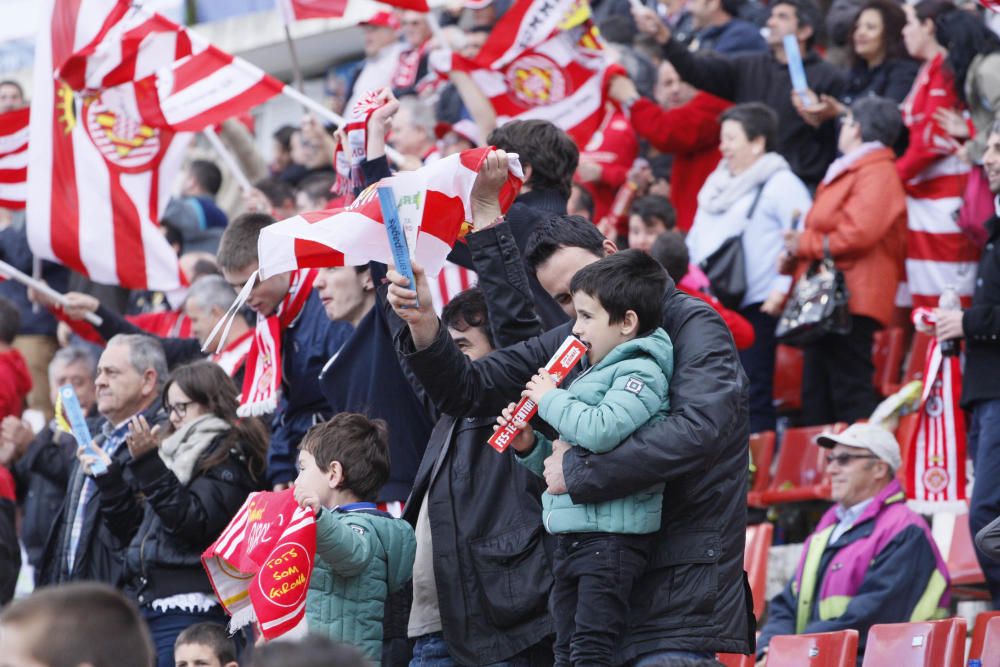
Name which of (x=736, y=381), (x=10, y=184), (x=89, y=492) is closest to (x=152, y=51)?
(x=10, y=184)

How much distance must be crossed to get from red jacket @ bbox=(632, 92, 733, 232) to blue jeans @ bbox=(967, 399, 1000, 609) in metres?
4.15

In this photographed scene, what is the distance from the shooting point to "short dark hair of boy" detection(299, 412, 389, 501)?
5.56 meters

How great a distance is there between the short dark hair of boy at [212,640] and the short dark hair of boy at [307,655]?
10.5ft

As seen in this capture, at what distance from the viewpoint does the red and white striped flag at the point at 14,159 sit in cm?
920

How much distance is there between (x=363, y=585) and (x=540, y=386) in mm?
1132

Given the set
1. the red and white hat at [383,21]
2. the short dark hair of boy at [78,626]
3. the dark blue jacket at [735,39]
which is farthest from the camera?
the red and white hat at [383,21]

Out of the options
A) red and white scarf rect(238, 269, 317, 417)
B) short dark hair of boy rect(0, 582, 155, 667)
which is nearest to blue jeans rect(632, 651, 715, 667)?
short dark hair of boy rect(0, 582, 155, 667)

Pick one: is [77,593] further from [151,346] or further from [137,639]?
[151,346]

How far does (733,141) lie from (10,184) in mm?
4086

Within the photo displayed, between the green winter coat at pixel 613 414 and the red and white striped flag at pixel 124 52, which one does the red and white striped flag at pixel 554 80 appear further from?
the green winter coat at pixel 613 414

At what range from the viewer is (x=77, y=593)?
326cm

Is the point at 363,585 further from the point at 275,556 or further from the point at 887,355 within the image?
the point at 887,355

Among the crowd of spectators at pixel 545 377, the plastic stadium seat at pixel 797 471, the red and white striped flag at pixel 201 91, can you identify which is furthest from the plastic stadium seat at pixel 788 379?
the red and white striped flag at pixel 201 91

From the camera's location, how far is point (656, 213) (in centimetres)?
928
